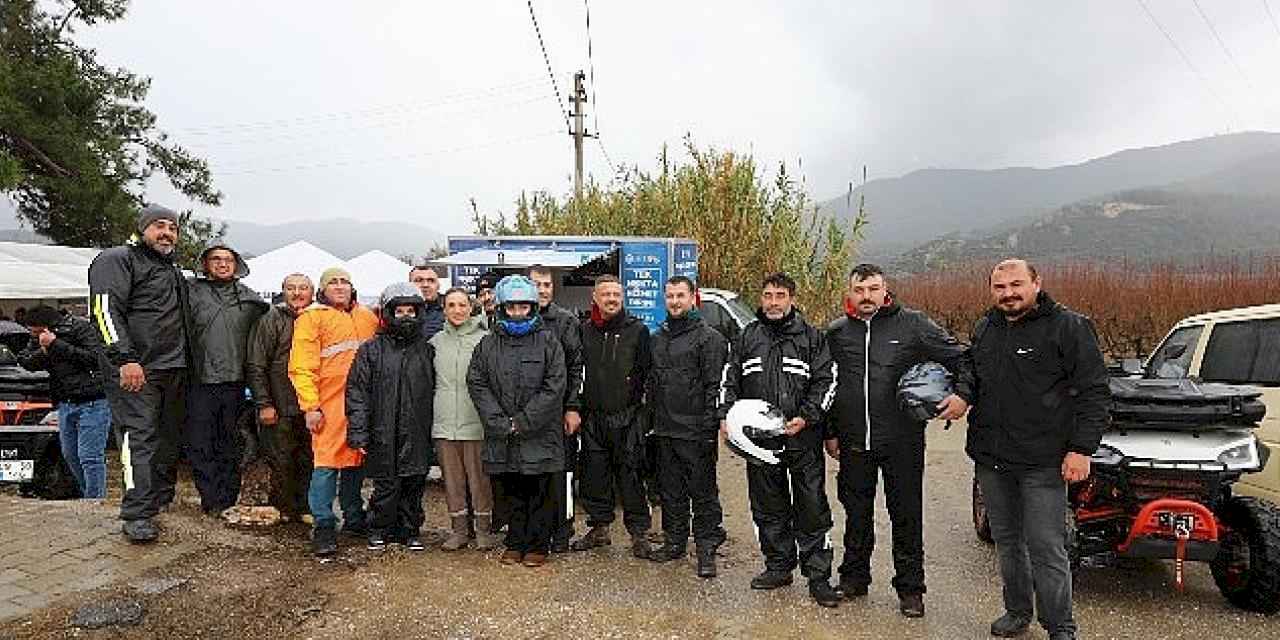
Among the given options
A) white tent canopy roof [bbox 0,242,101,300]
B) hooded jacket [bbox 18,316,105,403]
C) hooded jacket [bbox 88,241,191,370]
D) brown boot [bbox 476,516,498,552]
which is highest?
white tent canopy roof [bbox 0,242,101,300]

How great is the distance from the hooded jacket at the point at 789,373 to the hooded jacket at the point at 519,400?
1082 mm

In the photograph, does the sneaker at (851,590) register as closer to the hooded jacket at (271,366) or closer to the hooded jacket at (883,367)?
the hooded jacket at (883,367)

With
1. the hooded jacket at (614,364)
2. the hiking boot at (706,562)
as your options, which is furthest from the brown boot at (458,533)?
the hiking boot at (706,562)

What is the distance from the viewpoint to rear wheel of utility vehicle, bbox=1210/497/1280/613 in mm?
4461

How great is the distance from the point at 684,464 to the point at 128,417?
3441 mm

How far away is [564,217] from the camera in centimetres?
1731

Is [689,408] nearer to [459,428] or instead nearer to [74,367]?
[459,428]

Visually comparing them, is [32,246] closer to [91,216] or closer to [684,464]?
[91,216]

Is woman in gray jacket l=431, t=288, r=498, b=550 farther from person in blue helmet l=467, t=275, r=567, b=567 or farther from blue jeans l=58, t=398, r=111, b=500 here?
blue jeans l=58, t=398, r=111, b=500

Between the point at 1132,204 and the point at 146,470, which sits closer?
the point at 146,470

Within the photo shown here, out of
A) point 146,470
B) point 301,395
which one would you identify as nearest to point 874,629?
point 301,395

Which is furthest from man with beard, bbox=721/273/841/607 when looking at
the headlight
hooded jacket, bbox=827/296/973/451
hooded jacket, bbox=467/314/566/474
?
the headlight

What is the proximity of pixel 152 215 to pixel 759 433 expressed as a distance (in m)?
3.97

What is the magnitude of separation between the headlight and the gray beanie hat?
6.31 metres
